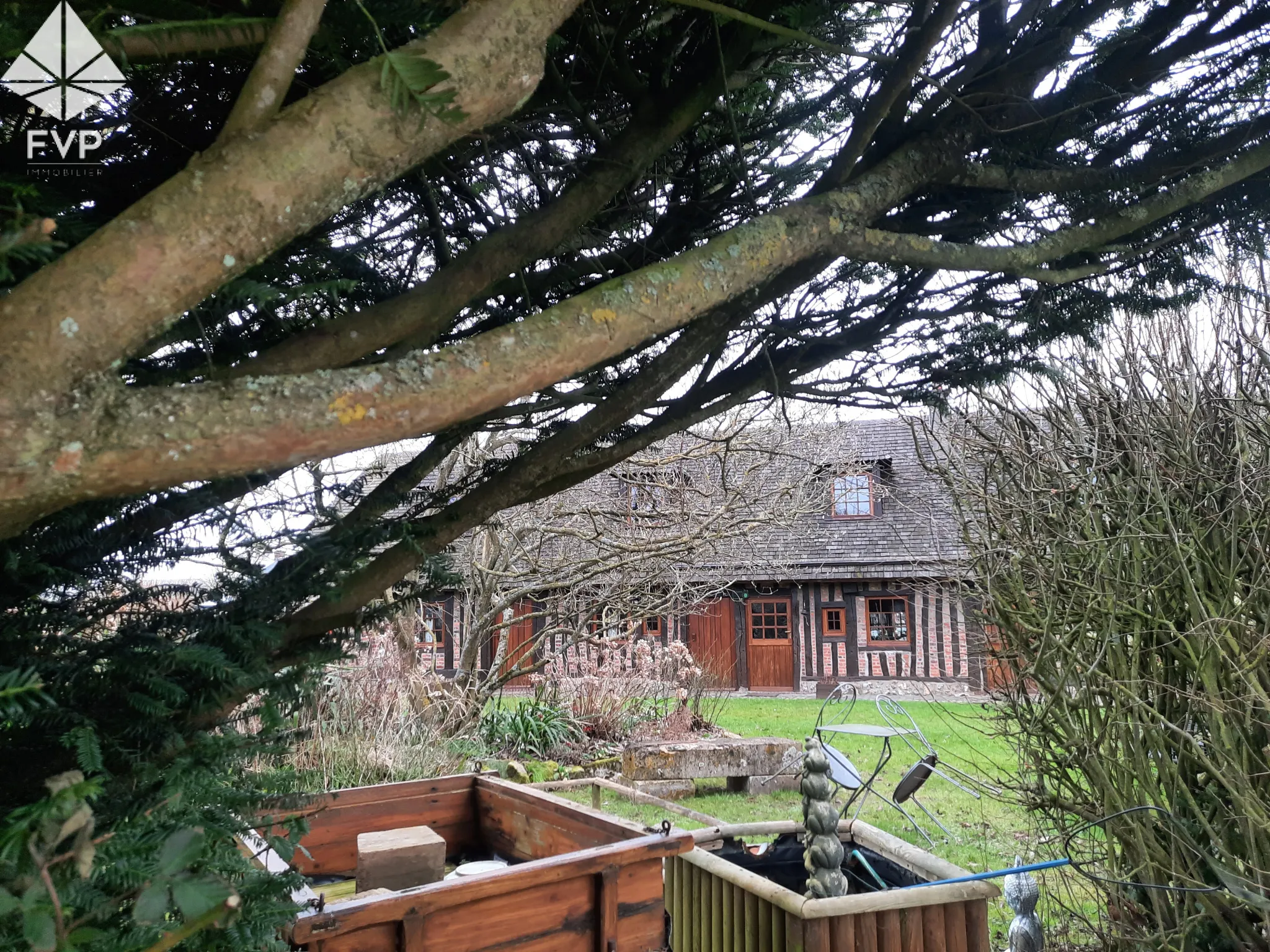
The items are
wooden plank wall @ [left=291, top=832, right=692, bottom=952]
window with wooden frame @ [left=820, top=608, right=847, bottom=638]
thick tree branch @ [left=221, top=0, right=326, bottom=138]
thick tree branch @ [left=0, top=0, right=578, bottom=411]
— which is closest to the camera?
thick tree branch @ [left=0, top=0, right=578, bottom=411]

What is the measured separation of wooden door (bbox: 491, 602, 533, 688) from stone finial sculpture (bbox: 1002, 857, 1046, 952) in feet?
19.8

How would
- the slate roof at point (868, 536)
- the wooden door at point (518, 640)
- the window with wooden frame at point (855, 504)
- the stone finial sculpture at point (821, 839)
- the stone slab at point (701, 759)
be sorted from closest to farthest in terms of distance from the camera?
the stone finial sculpture at point (821, 839)
the stone slab at point (701, 759)
the wooden door at point (518, 640)
the slate roof at point (868, 536)
the window with wooden frame at point (855, 504)

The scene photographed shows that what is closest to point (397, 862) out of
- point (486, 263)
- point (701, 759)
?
point (486, 263)

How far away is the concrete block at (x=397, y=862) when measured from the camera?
320 centimetres

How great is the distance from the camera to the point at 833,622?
57.8 feet

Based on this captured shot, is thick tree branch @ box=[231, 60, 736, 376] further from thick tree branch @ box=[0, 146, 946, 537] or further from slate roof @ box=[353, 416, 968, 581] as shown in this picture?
slate roof @ box=[353, 416, 968, 581]

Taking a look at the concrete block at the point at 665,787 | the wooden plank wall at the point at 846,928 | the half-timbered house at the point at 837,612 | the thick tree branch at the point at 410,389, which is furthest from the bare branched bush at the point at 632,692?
the thick tree branch at the point at 410,389

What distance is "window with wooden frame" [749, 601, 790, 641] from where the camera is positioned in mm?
18062

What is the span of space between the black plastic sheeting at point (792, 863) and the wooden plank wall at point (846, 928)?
39cm

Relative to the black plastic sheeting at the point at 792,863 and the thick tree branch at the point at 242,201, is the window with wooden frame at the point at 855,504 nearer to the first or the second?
the black plastic sheeting at the point at 792,863

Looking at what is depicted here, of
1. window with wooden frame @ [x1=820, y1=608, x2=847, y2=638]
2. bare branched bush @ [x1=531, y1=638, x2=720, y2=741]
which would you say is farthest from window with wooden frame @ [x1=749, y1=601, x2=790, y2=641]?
bare branched bush @ [x1=531, y1=638, x2=720, y2=741]

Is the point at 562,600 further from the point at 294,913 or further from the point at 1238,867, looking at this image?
the point at 294,913

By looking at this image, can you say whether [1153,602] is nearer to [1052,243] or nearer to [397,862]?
[1052,243]

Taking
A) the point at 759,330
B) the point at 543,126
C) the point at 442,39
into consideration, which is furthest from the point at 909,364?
the point at 442,39
